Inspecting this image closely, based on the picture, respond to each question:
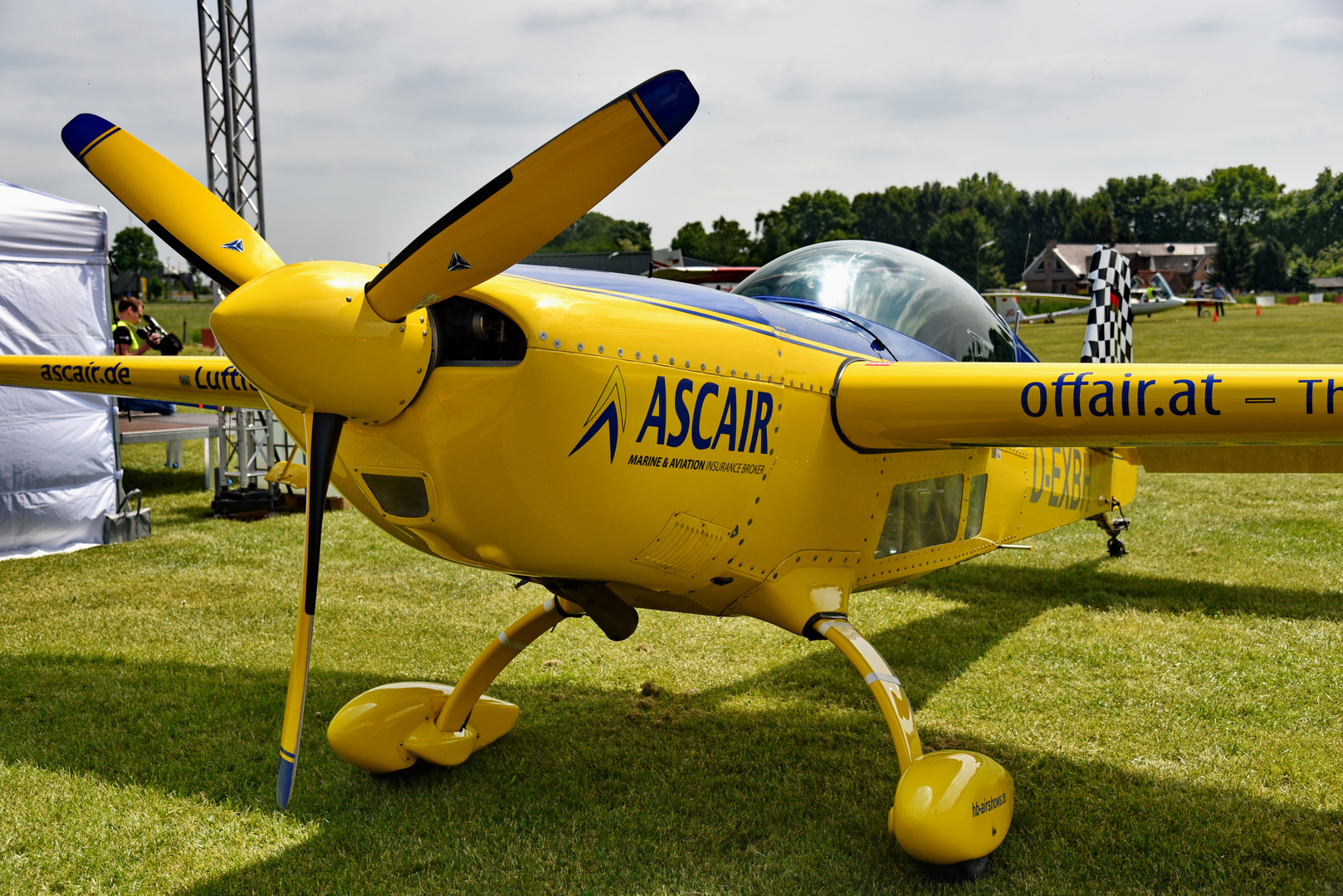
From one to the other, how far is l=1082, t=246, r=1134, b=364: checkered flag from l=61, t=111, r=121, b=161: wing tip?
6620mm

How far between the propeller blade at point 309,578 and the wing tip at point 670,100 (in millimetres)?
1250

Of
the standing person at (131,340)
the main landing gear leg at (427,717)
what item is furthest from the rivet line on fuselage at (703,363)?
the standing person at (131,340)

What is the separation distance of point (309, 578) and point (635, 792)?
6.65ft

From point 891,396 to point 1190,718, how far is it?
9.40 feet

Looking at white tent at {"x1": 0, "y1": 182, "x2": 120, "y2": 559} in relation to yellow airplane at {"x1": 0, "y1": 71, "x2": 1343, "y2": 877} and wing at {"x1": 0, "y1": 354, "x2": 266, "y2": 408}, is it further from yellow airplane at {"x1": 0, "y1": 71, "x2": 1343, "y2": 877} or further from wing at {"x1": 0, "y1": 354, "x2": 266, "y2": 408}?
yellow airplane at {"x1": 0, "y1": 71, "x2": 1343, "y2": 877}

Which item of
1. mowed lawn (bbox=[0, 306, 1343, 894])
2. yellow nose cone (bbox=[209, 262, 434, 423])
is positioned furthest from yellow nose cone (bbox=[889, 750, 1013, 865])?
yellow nose cone (bbox=[209, 262, 434, 423])

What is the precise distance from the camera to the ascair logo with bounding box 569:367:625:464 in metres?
3.05

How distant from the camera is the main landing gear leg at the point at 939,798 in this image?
3.50m

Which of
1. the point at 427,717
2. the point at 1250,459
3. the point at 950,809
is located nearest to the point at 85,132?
the point at 427,717

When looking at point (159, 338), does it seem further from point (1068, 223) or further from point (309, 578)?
point (1068, 223)

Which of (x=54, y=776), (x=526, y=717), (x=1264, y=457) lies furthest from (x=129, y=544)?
(x=1264, y=457)

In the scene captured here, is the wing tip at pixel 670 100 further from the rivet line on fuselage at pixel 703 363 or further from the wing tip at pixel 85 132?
the wing tip at pixel 85 132

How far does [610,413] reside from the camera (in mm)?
3092

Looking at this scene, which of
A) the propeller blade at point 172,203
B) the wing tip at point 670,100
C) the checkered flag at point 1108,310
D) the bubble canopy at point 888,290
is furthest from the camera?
the checkered flag at point 1108,310
